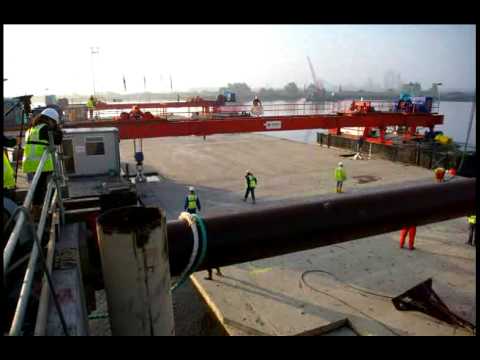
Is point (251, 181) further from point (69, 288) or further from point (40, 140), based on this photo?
point (69, 288)

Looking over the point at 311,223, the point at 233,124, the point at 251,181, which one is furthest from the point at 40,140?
the point at 233,124

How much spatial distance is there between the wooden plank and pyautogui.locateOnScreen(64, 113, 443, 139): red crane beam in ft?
47.1

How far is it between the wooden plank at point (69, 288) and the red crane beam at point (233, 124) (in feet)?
47.1

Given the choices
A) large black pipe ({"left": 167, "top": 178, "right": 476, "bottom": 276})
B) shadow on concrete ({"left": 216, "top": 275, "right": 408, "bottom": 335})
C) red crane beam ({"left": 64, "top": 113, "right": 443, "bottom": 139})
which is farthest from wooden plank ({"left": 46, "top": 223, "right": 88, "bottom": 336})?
red crane beam ({"left": 64, "top": 113, "right": 443, "bottom": 139})

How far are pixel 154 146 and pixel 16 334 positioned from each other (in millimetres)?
36482

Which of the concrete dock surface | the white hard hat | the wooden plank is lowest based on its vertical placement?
the concrete dock surface

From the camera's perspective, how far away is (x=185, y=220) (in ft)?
9.25

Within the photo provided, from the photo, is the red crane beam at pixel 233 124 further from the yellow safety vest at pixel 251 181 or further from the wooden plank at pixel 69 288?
the wooden plank at pixel 69 288

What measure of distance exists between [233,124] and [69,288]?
15997 mm

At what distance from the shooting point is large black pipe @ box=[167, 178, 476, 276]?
275 cm

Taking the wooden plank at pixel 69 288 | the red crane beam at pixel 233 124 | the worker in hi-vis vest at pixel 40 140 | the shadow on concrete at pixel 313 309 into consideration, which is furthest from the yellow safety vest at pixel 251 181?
the wooden plank at pixel 69 288

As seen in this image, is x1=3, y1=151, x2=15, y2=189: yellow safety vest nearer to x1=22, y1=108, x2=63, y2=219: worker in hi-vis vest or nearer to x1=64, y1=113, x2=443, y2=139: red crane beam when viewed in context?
x1=22, y1=108, x2=63, y2=219: worker in hi-vis vest
